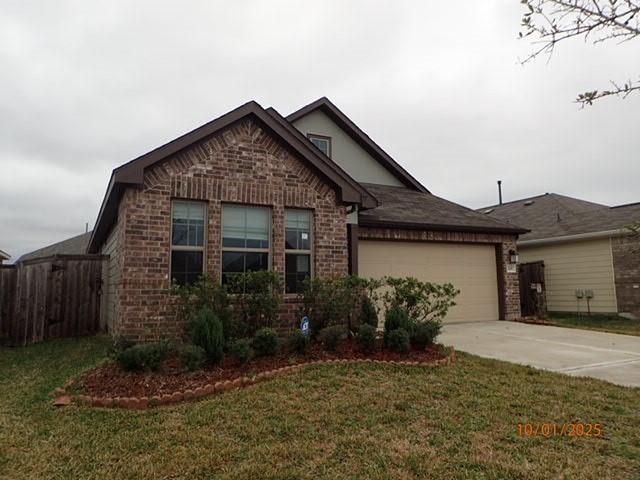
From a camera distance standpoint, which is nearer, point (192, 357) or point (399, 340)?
point (192, 357)

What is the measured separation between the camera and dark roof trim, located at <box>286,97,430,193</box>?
514 inches

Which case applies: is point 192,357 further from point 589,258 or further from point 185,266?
point 589,258

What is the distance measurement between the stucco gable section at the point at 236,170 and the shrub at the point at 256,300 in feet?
5.80

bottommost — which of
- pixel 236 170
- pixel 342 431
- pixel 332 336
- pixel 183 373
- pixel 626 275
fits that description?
pixel 342 431

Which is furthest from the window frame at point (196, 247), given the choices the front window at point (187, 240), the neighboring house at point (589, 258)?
the neighboring house at point (589, 258)

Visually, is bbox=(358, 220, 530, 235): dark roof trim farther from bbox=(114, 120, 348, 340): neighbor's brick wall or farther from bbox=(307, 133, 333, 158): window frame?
bbox=(307, 133, 333, 158): window frame

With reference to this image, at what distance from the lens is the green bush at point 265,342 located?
19.9ft

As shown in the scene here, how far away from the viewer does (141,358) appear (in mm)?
5453

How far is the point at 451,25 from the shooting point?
21.9ft

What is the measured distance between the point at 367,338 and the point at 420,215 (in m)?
6.00

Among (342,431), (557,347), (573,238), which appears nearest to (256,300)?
(342,431)

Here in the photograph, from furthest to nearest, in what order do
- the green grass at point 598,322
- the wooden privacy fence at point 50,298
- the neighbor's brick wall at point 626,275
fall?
the neighbor's brick wall at point 626,275 → the green grass at point 598,322 → the wooden privacy fence at point 50,298

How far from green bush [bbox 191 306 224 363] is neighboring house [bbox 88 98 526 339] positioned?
4.34 ft

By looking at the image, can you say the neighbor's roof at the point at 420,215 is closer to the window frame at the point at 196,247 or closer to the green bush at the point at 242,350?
the window frame at the point at 196,247
